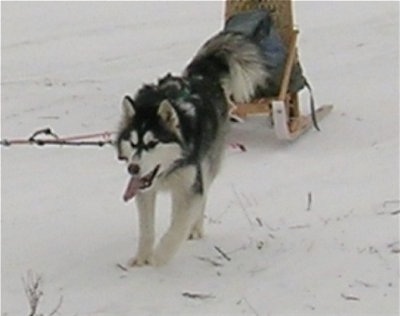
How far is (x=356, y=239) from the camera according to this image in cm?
459

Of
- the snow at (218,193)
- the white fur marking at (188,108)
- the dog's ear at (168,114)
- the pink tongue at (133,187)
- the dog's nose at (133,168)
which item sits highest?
the dog's ear at (168,114)

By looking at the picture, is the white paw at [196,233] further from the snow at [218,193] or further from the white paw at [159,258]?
the white paw at [159,258]

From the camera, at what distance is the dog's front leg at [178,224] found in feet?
14.5

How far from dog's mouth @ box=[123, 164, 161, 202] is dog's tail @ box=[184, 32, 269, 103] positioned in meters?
0.87

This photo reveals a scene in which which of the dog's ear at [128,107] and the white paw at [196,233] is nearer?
the dog's ear at [128,107]

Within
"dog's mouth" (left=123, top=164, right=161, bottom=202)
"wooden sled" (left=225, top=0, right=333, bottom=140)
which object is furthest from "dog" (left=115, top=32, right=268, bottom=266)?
"wooden sled" (left=225, top=0, right=333, bottom=140)

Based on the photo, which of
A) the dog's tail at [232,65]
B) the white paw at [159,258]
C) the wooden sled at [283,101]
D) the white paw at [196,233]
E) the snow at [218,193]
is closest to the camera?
the snow at [218,193]

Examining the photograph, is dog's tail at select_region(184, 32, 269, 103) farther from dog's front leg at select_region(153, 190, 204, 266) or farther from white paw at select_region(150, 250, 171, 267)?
white paw at select_region(150, 250, 171, 267)

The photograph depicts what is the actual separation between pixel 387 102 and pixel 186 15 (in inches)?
153

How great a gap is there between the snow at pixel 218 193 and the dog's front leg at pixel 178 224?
72mm

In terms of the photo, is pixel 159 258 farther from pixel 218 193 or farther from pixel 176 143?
pixel 218 193

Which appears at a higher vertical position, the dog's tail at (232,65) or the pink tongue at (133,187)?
the dog's tail at (232,65)

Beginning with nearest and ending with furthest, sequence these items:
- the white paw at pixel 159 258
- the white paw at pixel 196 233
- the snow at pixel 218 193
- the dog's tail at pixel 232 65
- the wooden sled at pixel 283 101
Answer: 1. the snow at pixel 218 193
2. the white paw at pixel 159 258
3. the white paw at pixel 196 233
4. the dog's tail at pixel 232 65
5. the wooden sled at pixel 283 101

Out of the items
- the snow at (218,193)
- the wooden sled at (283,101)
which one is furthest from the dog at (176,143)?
the wooden sled at (283,101)
